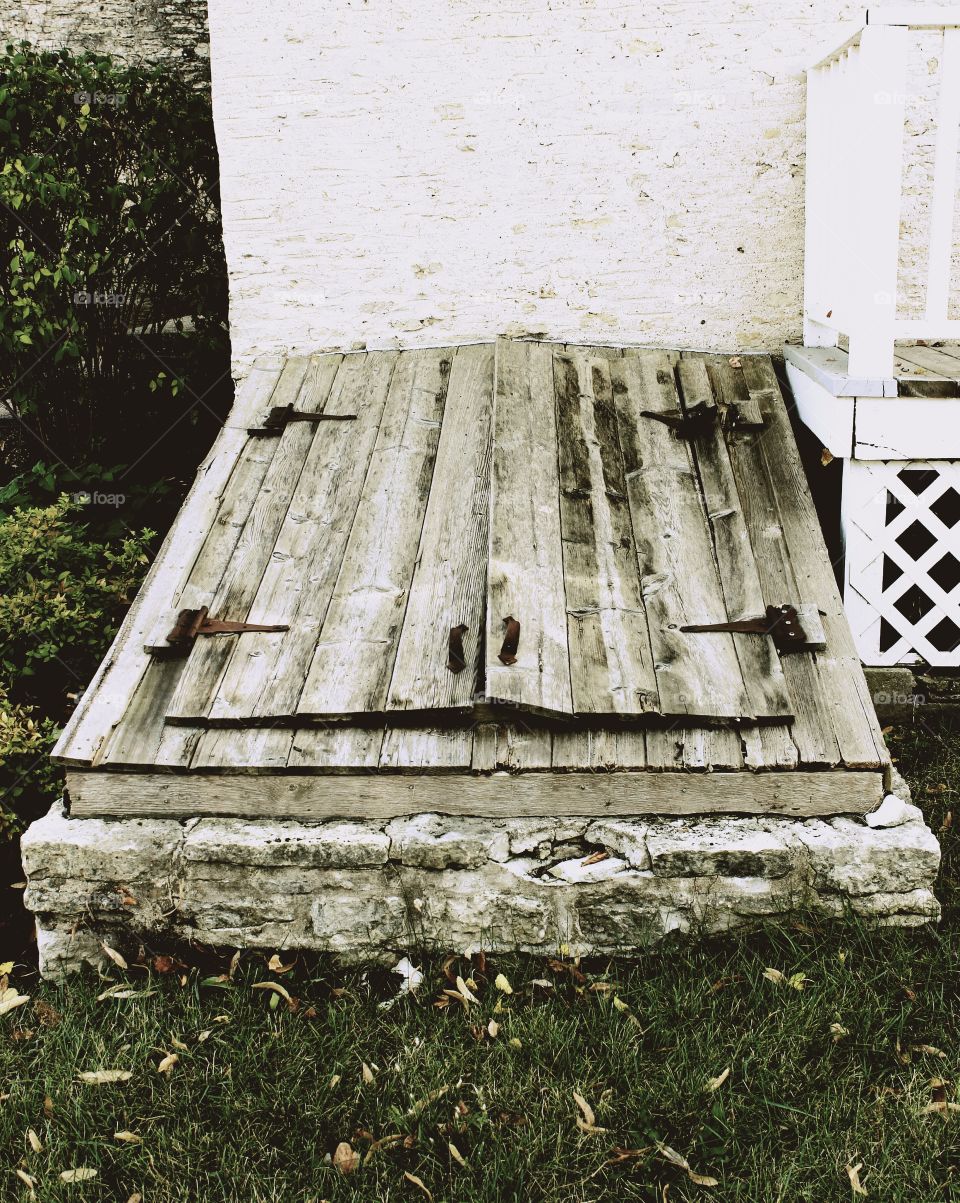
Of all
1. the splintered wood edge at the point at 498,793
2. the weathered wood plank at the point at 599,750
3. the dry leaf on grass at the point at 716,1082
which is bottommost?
the dry leaf on grass at the point at 716,1082

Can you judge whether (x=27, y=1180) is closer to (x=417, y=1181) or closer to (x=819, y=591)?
(x=417, y=1181)

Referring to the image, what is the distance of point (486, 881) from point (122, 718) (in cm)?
126

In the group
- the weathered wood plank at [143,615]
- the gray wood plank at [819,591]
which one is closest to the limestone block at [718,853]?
the gray wood plank at [819,591]

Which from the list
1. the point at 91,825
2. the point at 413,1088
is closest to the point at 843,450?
the point at 413,1088

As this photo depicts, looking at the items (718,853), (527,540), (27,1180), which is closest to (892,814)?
(718,853)

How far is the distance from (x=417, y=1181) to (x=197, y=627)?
72.1 inches

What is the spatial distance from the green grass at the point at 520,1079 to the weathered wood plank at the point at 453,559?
2.86ft

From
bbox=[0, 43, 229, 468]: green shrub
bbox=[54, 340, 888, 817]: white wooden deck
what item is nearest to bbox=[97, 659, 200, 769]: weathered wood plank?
bbox=[54, 340, 888, 817]: white wooden deck

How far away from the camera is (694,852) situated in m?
2.91

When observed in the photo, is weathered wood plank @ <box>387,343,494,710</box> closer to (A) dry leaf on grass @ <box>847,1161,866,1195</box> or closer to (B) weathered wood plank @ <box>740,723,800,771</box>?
(B) weathered wood plank @ <box>740,723,800,771</box>

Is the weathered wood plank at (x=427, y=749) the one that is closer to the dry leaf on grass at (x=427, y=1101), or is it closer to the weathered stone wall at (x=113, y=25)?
the dry leaf on grass at (x=427, y=1101)

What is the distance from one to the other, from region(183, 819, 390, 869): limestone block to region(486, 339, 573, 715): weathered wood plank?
0.59 metres

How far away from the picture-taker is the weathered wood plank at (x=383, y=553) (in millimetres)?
3131

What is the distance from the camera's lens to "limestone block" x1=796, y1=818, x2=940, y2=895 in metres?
2.94
